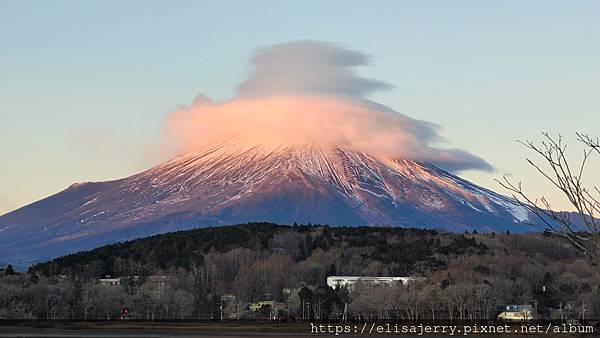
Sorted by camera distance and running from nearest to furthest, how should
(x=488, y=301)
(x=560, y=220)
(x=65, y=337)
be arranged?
(x=560, y=220)
(x=65, y=337)
(x=488, y=301)

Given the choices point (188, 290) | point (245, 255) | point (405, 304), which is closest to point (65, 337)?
point (405, 304)

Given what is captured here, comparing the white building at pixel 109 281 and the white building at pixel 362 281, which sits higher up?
the white building at pixel 109 281

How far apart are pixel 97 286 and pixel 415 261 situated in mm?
61234

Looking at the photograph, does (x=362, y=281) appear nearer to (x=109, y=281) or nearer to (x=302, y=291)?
(x=302, y=291)

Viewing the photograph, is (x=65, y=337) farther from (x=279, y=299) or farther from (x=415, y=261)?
(x=415, y=261)

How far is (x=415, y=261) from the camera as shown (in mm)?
193750

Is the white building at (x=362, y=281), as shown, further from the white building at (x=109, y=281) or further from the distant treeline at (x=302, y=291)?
the white building at (x=109, y=281)

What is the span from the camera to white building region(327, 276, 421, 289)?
559ft

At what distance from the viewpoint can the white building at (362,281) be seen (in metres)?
170

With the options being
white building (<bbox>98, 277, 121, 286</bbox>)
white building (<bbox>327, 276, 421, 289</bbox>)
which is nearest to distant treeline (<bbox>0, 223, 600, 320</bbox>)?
white building (<bbox>98, 277, 121, 286</bbox>)

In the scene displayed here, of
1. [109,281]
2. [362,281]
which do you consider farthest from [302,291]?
[109,281]

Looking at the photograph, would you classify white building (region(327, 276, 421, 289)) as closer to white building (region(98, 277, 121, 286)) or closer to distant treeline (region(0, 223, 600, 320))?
distant treeline (region(0, 223, 600, 320))

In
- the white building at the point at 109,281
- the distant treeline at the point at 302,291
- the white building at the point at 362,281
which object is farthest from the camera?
the white building at the point at 109,281

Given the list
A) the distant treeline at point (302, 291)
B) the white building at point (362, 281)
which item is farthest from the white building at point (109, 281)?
the white building at point (362, 281)
